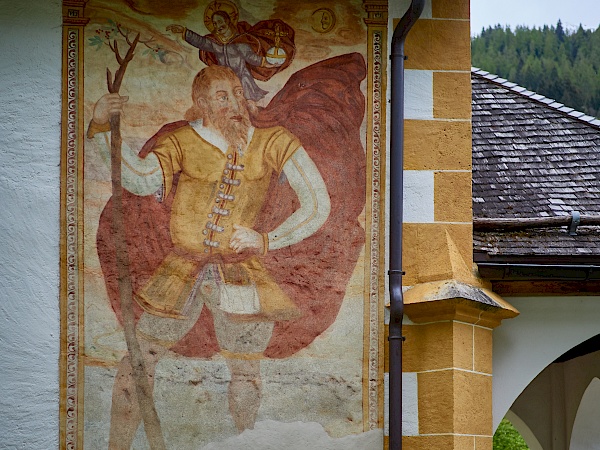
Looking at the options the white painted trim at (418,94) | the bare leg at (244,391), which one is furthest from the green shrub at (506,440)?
the bare leg at (244,391)

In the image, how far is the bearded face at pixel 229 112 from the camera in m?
7.34

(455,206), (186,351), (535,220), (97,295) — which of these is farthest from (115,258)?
(535,220)

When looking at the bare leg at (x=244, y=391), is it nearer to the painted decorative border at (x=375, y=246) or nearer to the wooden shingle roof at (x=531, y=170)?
the painted decorative border at (x=375, y=246)

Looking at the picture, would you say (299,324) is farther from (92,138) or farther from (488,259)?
(92,138)

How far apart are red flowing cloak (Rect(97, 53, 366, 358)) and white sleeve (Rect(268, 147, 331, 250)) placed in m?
0.04

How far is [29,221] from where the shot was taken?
23.2ft

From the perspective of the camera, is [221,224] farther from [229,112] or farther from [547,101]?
[547,101]

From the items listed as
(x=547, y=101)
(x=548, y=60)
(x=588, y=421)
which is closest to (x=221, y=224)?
(x=547, y=101)

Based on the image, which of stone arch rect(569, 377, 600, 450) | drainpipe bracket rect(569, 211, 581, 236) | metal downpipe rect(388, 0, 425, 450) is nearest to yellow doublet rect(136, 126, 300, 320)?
metal downpipe rect(388, 0, 425, 450)

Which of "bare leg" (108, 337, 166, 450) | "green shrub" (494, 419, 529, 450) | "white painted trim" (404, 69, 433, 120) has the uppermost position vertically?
"white painted trim" (404, 69, 433, 120)

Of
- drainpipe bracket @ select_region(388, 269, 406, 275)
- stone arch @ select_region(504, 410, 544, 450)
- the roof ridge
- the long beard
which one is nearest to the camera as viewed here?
drainpipe bracket @ select_region(388, 269, 406, 275)

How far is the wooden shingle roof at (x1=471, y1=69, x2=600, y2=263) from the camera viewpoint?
24.5 feet

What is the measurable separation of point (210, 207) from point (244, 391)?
1126mm

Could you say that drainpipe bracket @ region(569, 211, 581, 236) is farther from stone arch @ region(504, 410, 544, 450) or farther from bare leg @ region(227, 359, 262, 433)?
stone arch @ region(504, 410, 544, 450)
